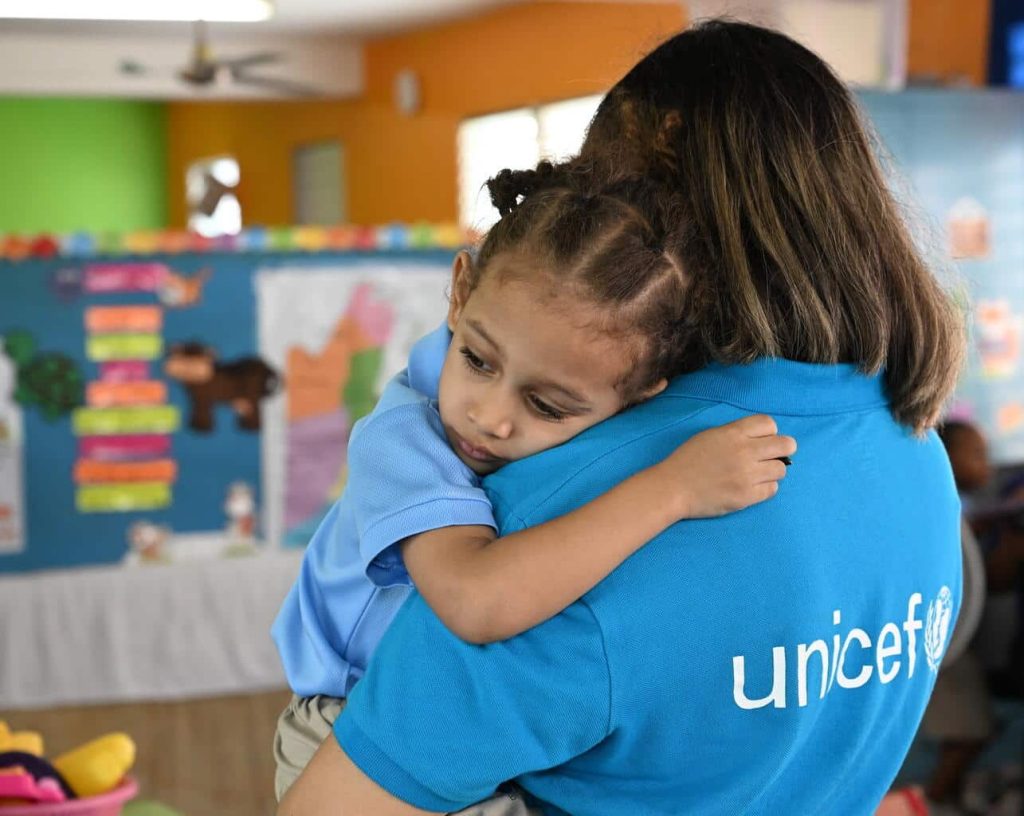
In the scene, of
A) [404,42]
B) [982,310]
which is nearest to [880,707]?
[982,310]

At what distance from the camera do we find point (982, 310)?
199 inches

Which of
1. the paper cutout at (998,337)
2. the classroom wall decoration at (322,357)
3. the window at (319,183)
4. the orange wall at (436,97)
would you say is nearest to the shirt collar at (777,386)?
the classroom wall decoration at (322,357)

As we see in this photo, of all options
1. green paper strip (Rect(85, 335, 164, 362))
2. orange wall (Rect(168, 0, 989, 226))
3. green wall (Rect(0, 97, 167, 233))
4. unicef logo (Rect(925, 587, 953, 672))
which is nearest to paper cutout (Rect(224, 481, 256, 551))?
green paper strip (Rect(85, 335, 164, 362))

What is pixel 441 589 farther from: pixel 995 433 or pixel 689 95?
pixel 995 433

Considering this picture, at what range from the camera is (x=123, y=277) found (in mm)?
4484

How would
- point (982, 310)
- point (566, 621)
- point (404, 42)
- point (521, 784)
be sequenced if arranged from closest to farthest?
point (566, 621)
point (521, 784)
point (982, 310)
point (404, 42)

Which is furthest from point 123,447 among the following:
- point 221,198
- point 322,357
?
point 221,198

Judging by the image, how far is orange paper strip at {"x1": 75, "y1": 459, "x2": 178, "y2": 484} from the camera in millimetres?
4500

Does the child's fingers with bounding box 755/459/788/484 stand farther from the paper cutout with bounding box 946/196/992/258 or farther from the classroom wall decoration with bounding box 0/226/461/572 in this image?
the paper cutout with bounding box 946/196/992/258

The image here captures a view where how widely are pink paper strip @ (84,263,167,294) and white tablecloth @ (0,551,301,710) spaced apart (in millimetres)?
973

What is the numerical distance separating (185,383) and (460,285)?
3.71 meters

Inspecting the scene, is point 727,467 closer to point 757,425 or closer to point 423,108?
point 757,425

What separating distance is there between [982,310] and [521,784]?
460 cm

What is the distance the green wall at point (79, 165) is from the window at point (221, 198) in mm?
560
